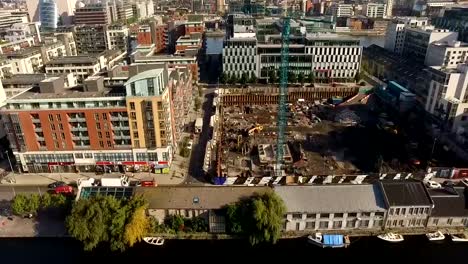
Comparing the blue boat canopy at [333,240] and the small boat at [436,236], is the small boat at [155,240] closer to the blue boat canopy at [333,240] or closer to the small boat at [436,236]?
the blue boat canopy at [333,240]

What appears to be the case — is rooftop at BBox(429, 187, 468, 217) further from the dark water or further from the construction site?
the construction site

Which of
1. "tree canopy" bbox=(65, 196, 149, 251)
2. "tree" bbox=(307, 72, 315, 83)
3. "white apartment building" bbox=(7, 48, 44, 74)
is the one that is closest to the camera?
"tree canopy" bbox=(65, 196, 149, 251)

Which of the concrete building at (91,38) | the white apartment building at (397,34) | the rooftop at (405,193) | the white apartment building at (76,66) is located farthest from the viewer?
the concrete building at (91,38)

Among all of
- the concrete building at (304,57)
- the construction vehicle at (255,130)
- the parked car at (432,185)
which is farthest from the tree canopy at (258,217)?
the concrete building at (304,57)

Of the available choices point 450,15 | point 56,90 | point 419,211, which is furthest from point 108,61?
point 450,15

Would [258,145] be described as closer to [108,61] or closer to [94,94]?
[94,94]

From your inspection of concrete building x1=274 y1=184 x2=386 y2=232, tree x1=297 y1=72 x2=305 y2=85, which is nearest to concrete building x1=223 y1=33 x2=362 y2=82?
tree x1=297 y1=72 x2=305 y2=85
